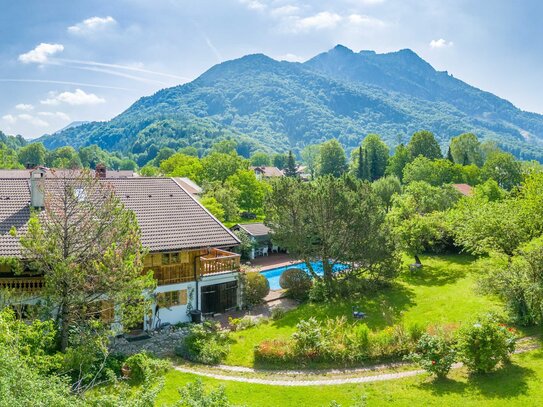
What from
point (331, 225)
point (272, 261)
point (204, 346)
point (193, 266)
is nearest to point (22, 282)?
point (193, 266)

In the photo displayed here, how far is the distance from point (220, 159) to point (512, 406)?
68.2m

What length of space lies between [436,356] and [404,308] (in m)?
10.4

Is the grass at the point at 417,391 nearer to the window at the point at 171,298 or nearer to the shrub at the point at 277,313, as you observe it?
the window at the point at 171,298

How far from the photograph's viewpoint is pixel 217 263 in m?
25.5

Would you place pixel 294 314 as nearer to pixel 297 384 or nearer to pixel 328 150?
pixel 297 384

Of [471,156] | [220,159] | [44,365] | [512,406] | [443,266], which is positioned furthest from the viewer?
[471,156]

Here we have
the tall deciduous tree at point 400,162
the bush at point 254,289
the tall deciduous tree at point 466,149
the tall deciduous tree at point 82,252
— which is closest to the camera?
the tall deciduous tree at point 82,252

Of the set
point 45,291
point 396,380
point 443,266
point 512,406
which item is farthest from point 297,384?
point 443,266

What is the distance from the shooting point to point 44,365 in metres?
11.6

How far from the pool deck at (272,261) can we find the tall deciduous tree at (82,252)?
24171mm

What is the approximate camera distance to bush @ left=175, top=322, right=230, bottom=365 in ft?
61.9

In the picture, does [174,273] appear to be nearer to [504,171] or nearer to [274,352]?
[274,352]

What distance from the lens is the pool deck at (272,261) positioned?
137ft

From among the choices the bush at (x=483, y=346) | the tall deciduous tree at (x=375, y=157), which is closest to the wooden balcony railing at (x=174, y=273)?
the bush at (x=483, y=346)
